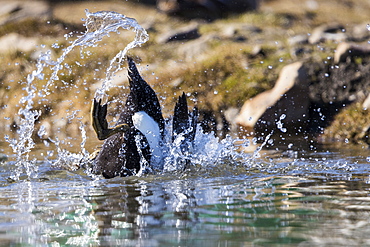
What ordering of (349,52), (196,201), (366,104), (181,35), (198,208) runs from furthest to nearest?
(181,35), (349,52), (366,104), (196,201), (198,208)

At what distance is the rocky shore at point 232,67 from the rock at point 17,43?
0.07ft

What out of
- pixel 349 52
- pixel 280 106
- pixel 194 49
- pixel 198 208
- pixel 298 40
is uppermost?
pixel 298 40

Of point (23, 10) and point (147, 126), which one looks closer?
point (147, 126)

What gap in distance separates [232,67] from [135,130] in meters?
6.07

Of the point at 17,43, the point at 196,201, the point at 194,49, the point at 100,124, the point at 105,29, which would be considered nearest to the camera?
the point at 196,201

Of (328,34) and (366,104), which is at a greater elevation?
(328,34)

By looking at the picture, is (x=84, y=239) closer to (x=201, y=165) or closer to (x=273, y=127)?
(x=201, y=165)

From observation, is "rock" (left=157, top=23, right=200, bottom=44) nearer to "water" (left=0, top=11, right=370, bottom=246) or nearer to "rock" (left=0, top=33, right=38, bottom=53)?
"rock" (left=0, top=33, right=38, bottom=53)

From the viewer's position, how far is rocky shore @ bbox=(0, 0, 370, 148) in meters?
8.84

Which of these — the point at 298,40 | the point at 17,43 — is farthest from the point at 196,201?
the point at 17,43

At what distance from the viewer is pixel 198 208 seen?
358 centimetres

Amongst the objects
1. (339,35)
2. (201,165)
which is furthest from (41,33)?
(201,165)

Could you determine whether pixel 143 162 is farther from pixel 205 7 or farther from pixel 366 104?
pixel 205 7

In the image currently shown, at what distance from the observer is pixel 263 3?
1591 centimetres
